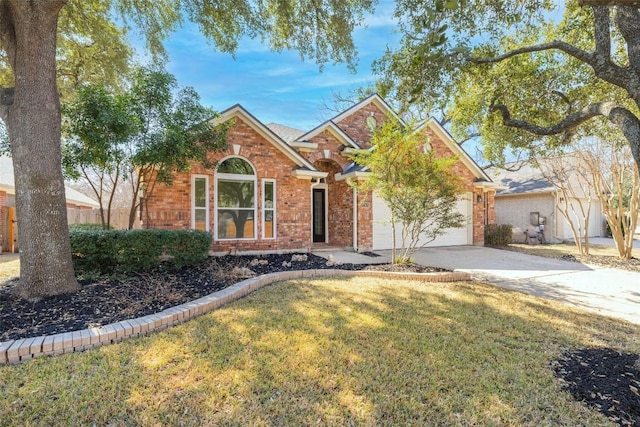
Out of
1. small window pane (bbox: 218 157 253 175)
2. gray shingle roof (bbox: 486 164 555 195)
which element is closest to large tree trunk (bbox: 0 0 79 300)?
small window pane (bbox: 218 157 253 175)

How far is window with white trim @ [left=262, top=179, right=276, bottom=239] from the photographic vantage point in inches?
446

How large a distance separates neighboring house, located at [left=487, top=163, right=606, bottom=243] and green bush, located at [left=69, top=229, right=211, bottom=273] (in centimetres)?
1667

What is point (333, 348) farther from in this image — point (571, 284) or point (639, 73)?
point (571, 284)

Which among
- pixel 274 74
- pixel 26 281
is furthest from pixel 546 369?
pixel 274 74

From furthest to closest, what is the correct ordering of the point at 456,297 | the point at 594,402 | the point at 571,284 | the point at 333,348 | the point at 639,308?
the point at 571,284
the point at 456,297
the point at 639,308
the point at 333,348
the point at 594,402

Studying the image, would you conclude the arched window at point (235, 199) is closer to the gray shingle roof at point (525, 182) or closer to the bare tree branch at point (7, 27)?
the bare tree branch at point (7, 27)

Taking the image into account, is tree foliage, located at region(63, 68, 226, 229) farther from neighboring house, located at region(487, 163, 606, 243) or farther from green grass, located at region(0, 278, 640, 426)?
neighboring house, located at region(487, 163, 606, 243)

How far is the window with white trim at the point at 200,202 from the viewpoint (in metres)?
10.3

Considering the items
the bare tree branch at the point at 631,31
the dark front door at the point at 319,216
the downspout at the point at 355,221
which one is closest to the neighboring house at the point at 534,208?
the downspout at the point at 355,221

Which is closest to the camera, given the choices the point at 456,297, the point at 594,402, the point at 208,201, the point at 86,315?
the point at 594,402

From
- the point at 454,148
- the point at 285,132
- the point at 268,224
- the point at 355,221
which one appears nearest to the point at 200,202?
the point at 268,224

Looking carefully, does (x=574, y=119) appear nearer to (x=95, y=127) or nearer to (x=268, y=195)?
(x=268, y=195)

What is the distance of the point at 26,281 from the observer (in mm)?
5355

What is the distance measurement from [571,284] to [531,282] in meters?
0.89
